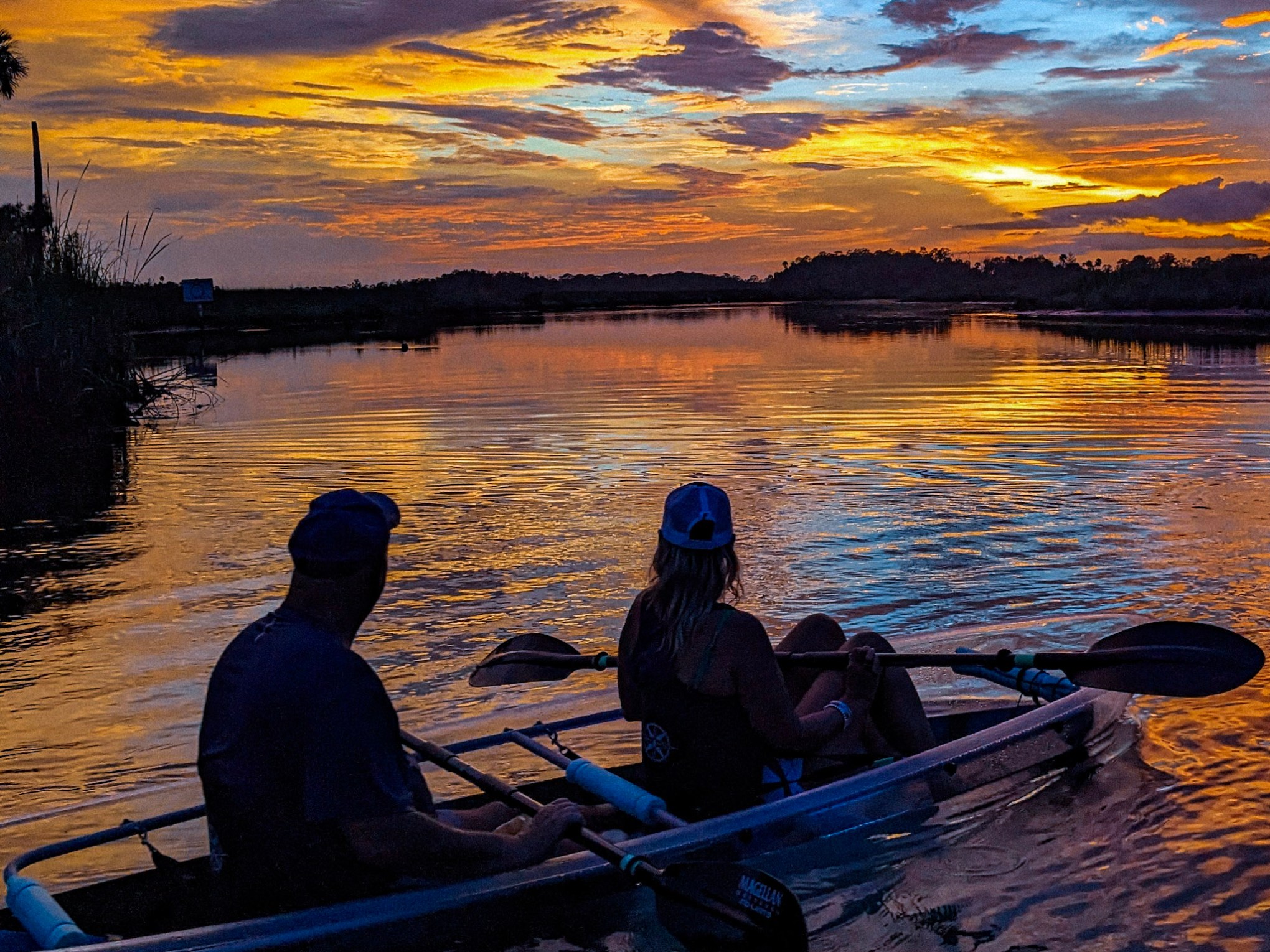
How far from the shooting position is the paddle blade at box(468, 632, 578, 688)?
7.00 metres

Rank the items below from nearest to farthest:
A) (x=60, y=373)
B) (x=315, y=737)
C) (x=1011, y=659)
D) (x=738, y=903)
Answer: (x=315, y=737) < (x=738, y=903) < (x=1011, y=659) < (x=60, y=373)

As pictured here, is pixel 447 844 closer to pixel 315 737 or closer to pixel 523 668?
pixel 315 737

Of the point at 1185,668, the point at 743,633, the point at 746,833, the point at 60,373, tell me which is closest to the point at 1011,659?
the point at 1185,668

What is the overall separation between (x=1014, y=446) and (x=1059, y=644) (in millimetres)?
10486

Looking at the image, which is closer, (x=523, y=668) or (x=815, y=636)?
(x=815, y=636)

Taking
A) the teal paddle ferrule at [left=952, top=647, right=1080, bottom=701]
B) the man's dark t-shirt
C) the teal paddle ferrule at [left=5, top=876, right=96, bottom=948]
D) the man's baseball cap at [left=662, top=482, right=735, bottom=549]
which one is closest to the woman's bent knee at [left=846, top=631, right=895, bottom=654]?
the teal paddle ferrule at [left=952, top=647, right=1080, bottom=701]

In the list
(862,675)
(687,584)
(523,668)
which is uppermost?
(687,584)

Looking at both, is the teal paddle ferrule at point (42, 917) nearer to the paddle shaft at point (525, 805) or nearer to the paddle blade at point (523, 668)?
the paddle shaft at point (525, 805)

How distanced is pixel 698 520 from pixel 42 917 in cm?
266

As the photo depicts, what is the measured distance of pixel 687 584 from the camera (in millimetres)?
4844

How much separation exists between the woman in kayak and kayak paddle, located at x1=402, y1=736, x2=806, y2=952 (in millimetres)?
610

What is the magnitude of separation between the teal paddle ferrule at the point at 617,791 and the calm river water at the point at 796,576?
51 cm

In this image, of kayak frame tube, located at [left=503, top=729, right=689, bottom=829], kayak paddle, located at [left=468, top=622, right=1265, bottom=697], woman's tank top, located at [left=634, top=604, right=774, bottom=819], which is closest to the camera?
woman's tank top, located at [left=634, top=604, right=774, bottom=819]

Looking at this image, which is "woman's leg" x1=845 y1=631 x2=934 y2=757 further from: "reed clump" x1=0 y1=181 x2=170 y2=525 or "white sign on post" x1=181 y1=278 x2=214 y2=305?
"white sign on post" x1=181 y1=278 x2=214 y2=305
